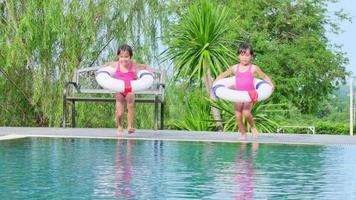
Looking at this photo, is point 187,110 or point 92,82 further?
point 187,110

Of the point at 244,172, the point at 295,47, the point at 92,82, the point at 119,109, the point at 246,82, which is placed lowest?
the point at 244,172

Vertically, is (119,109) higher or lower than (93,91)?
lower

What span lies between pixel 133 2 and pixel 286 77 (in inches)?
942

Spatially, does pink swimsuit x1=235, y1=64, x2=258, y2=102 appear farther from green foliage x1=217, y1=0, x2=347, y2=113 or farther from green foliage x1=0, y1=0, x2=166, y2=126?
green foliage x1=217, y1=0, x2=347, y2=113

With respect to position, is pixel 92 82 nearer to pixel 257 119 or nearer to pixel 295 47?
pixel 257 119

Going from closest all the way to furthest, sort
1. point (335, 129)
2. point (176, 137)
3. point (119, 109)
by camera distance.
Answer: point (176, 137) → point (119, 109) → point (335, 129)

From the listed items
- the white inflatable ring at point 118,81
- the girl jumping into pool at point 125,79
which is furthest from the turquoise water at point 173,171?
the white inflatable ring at point 118,81

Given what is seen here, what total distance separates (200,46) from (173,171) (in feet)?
37.8

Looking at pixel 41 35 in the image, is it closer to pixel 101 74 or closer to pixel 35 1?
pixel 35 1

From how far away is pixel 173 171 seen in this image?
17.7 ft

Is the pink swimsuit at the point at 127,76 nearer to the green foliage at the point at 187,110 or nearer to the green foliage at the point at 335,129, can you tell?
the green foliage at the point at 187,110

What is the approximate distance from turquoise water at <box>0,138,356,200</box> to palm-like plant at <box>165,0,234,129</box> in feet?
28.1

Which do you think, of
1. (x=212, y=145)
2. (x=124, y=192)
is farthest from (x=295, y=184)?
(x=212, y=145)

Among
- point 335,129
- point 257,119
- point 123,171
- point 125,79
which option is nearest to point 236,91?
point 125,79
